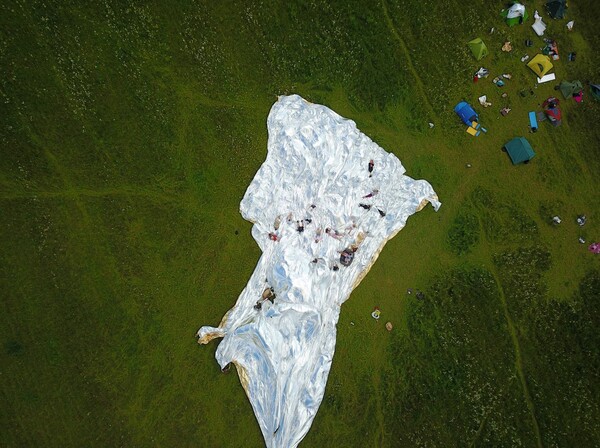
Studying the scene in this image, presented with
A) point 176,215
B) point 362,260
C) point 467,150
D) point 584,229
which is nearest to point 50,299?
point 176,215

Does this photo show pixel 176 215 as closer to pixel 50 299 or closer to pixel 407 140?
pixel 50 299

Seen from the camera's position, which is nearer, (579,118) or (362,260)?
(362,260)

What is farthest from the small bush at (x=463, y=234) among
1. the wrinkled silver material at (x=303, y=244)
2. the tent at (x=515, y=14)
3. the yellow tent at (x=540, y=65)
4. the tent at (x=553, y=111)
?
the tent at (x=515, y=14)

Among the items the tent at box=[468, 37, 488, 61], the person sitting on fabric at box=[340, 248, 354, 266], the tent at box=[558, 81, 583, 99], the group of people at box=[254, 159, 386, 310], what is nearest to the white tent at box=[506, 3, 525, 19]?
the tent at box=[468, 37, 488, 61]

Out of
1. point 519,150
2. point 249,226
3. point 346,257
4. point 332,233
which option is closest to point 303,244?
point 332,233

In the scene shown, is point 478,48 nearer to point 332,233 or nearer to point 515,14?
point 515,14

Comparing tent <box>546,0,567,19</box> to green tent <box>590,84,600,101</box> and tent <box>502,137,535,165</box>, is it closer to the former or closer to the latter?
green tent <box>590,84,600,101</box>

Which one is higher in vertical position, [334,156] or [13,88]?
[13,88]
